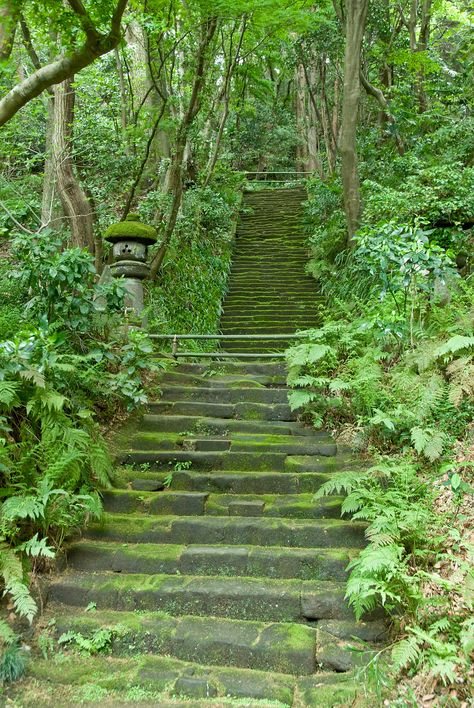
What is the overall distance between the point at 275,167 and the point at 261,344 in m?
16.4

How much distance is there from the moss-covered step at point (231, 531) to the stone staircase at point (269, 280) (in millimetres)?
4980

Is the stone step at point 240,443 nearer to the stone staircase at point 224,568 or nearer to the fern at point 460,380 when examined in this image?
the stone staircase at point 224,568

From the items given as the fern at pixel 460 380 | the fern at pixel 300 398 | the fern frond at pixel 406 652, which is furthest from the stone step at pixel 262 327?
the fern frond at pixel 406 652

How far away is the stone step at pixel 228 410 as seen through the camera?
235 inches

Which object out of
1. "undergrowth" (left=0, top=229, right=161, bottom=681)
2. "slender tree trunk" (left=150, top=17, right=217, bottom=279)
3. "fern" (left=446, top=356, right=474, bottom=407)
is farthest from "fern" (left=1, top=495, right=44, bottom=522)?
"slender tree trunk" (left=150, top=17, right=217, bottom=279)

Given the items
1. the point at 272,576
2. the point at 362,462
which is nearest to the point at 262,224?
the point at 362,462

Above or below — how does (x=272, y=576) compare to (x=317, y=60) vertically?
below

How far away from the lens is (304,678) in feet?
10.4

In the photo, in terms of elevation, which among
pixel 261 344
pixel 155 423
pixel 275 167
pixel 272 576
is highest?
pixel 275 167

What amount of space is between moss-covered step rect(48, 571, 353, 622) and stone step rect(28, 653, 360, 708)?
40 centimetres

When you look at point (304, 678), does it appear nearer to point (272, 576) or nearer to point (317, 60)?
point (272, 576)

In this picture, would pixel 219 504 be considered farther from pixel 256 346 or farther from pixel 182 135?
pixel 182 135

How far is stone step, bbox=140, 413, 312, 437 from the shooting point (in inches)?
223

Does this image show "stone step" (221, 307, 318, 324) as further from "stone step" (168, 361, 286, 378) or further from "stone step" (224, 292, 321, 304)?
"stone step" (168, 361, 286, 378)
